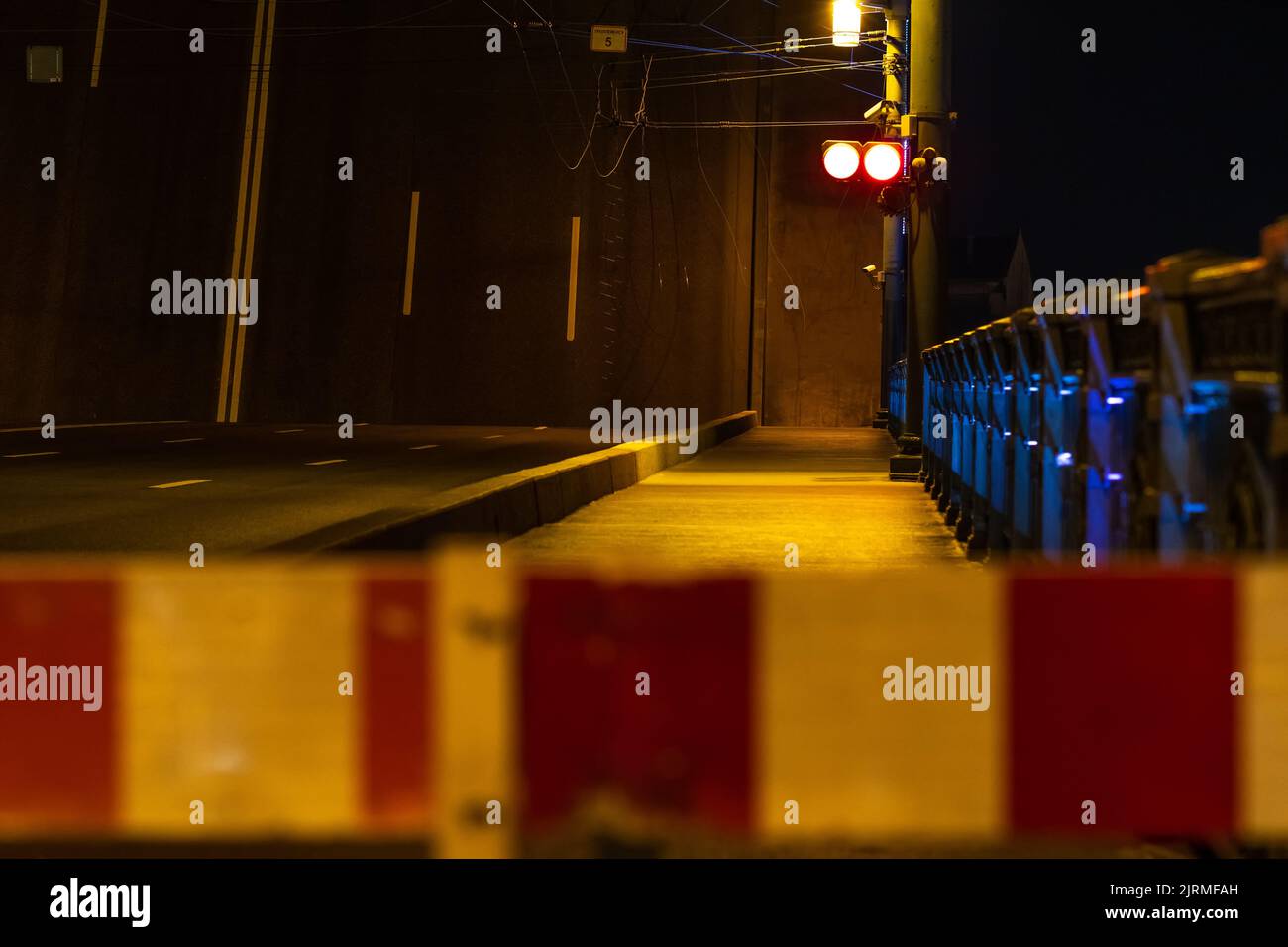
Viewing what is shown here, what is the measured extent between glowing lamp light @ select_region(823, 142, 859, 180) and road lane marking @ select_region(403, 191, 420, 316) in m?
24.4

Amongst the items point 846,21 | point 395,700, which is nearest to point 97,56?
point 846,21

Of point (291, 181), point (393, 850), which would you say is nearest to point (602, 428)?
point (291, 181)

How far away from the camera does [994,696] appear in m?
3.78

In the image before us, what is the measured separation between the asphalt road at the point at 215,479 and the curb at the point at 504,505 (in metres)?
0.26

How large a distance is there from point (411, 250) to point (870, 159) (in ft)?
80.7

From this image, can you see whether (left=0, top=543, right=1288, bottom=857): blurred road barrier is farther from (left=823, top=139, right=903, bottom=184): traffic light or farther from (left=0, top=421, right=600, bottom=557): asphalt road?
(left=823, top=139, right=903, bottom=184): traffic light

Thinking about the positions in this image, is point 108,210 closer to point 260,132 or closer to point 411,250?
point 260,132

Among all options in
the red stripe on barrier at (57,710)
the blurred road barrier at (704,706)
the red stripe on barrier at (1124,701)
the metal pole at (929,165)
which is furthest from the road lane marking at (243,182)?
the red stripe on barrier at (1124,701)

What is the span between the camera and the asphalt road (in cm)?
1200

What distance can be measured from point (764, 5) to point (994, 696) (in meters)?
39.2

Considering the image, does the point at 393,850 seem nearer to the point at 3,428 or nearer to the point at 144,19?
the point at 3,428

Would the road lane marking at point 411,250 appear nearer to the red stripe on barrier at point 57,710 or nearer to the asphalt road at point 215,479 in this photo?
the asphalt road at point 215,479

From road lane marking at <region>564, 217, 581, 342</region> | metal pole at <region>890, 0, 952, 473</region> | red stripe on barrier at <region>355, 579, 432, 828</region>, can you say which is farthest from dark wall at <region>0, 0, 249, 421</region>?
red stripe on barrier at <region>355, 579, 432, 828</region>

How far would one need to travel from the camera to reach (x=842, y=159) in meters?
15.7
